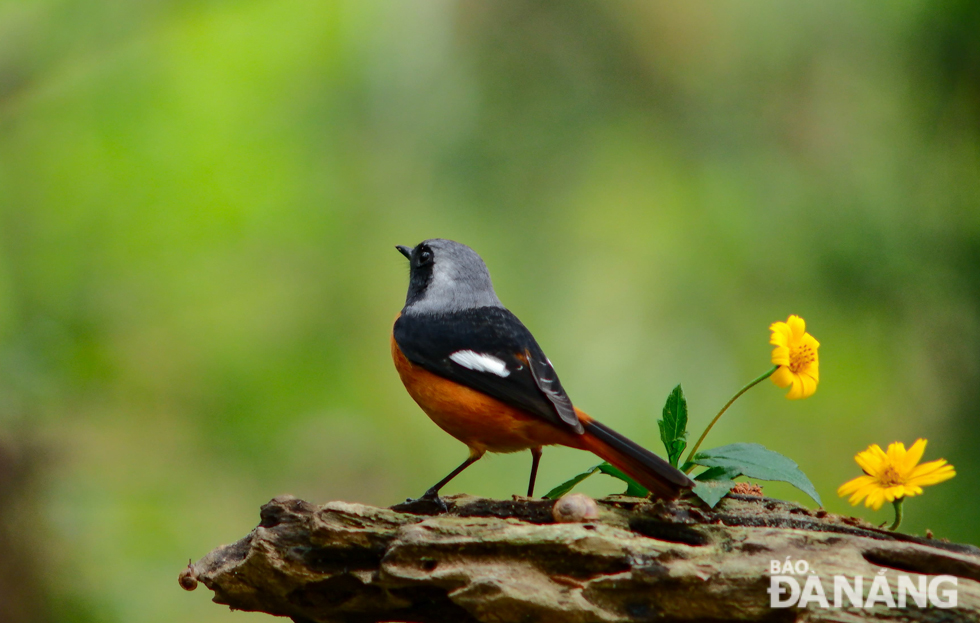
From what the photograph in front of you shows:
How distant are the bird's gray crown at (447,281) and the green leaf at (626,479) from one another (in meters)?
0.75

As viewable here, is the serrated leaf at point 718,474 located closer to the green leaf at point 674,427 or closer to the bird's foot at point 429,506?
the green leaf at point 674,427

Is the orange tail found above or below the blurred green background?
below

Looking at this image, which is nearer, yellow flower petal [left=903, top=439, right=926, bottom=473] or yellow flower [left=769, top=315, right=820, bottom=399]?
yellow flower petal [left=903, top=439, right=926, bottom=473]

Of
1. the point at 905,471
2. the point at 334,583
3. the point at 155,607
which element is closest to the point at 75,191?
the point at 155,607

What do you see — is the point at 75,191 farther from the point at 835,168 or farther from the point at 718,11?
the point at 835,168

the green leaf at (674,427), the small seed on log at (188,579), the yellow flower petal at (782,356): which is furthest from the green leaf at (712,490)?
the small seed on log at (188,579)

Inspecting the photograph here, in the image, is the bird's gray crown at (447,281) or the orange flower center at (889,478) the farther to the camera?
the bird's gray crown at (447,281)

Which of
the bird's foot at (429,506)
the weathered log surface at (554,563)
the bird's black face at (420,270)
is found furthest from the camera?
the bird's black face at (420,270)

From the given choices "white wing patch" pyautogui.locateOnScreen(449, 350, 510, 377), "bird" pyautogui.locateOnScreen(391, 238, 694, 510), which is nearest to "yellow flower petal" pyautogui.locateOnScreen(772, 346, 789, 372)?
"bird" pyautogui.locateOnScreen(391, 238, 694, 510)

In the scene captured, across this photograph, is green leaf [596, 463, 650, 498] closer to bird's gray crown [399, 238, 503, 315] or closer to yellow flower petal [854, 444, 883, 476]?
yellow flower petal [854, 444, 883, 476]

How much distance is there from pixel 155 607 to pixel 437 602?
2.96 meters

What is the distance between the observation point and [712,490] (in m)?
2.17

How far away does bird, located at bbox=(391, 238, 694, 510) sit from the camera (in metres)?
2.12

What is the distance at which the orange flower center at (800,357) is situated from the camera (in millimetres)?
2396
